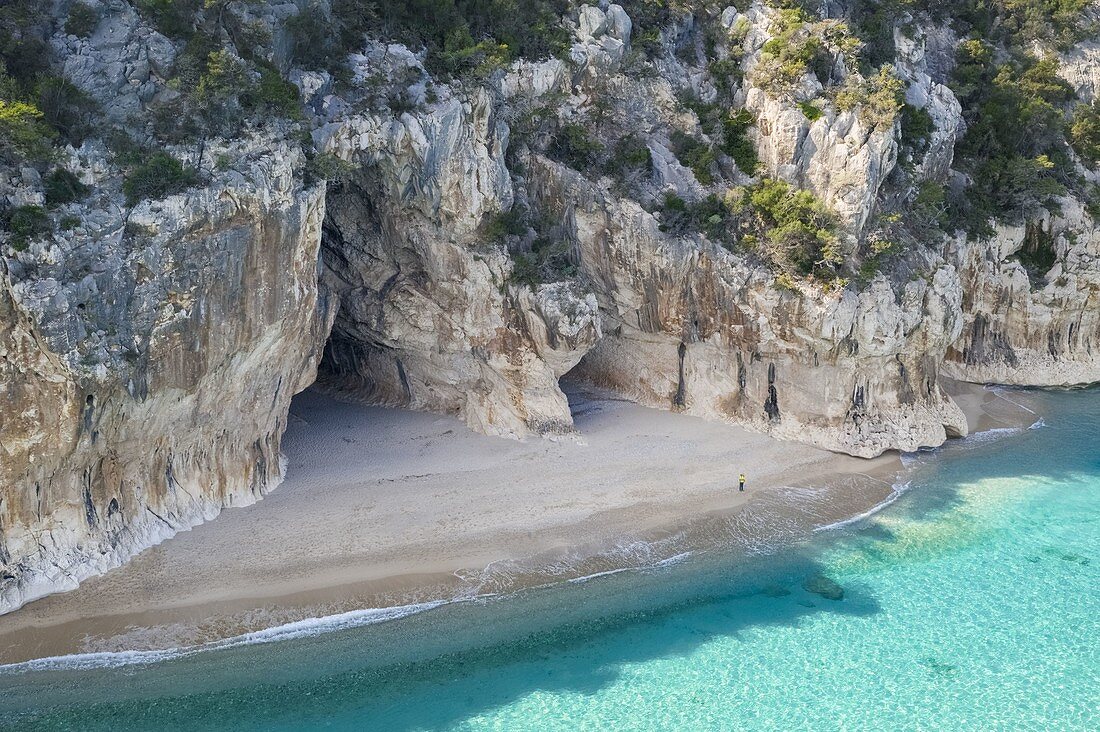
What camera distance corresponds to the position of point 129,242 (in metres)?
15.7

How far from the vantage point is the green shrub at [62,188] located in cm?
1526

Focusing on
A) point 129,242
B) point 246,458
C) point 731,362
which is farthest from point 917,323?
point 129,242

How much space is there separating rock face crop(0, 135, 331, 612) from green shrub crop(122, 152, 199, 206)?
317mm

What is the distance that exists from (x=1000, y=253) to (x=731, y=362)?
12635 mm

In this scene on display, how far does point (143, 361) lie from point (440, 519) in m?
7.51

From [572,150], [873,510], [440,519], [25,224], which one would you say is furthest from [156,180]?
[873,510]

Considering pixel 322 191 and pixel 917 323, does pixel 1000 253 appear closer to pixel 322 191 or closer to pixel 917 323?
pixel 917 323

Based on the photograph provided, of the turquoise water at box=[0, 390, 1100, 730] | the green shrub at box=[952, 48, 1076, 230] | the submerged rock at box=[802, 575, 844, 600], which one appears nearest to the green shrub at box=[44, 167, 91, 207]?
the turquoise water at box=[0, 390, 1100, 730]

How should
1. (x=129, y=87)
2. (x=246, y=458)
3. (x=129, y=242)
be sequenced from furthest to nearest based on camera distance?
1. (x=246, y=458)
2. (x=129, y=87)
3. (x=129, y=242)

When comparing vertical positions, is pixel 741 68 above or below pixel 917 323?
above

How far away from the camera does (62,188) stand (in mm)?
15406

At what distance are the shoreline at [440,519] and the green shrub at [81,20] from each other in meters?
10.8

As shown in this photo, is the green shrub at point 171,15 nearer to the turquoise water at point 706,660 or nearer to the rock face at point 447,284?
the rock face at point 447,284

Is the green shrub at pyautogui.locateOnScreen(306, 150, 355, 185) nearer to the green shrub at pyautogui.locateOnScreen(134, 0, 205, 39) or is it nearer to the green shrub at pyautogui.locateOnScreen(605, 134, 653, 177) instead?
the green shrub at pyautogui.locateOnScreen(134, 0, 205, 39)
